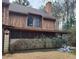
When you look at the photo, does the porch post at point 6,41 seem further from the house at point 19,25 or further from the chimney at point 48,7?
the chimney at point 48,7

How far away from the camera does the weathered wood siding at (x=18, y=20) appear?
5.58 feet

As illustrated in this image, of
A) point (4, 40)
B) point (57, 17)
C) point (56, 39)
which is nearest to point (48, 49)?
point (56, 39)

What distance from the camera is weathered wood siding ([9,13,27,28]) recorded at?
1700 millimetres

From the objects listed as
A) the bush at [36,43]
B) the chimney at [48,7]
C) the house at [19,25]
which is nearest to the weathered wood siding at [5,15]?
the house at [19,25]

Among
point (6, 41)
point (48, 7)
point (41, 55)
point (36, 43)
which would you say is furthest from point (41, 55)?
point (48, 7)

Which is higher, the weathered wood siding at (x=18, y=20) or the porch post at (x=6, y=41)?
the weathered wood siding at (x=18, y=20)

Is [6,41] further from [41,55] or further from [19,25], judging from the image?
[41,55]

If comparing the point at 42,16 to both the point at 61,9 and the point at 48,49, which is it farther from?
the point at 48,49

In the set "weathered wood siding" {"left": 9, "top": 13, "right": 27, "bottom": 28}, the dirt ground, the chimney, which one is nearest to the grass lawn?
the dirt ground

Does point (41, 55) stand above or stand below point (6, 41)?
below

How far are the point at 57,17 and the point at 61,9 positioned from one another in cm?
10

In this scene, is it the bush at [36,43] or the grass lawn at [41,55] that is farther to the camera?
the bush at [36,43]

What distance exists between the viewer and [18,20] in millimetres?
1783

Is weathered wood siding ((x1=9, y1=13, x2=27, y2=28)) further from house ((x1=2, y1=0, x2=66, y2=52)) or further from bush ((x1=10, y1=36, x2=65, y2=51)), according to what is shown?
bush ((x1=10, y1=36, x2=65, y2=51))
